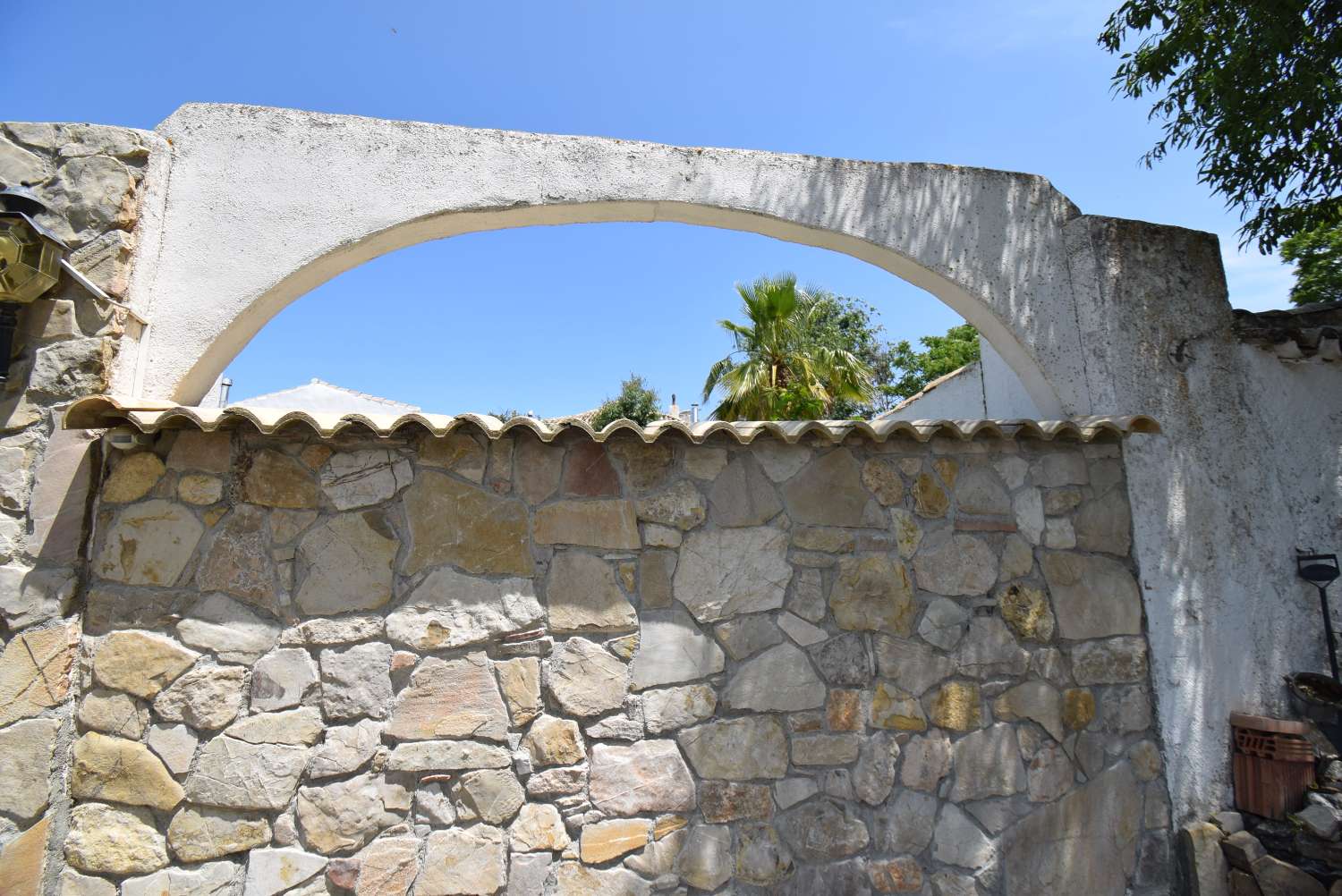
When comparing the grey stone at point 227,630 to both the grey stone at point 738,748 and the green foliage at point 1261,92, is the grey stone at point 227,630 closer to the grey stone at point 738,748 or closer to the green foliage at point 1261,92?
the grey stone at point 738,748

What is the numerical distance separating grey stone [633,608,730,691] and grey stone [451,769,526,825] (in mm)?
600

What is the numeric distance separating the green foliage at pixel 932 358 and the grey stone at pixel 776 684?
63.0ft

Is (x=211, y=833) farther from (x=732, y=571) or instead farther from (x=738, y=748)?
(x=732, y=571)

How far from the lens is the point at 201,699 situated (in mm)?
2527

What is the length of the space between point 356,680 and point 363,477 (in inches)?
30.5

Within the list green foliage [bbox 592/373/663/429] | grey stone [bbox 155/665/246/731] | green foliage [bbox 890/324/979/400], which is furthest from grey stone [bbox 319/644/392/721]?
green foliage [bbox 890/324/979/400]

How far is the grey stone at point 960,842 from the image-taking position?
296 cm

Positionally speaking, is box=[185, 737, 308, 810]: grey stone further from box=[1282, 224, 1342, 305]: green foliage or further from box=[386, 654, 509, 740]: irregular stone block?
box=[1282, 224, 1342, 305]: green foliage

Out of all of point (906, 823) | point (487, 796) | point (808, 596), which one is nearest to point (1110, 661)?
point (906, 823)

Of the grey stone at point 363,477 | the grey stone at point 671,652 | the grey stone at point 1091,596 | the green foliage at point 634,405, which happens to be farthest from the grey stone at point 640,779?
the green foliage at point 634,405

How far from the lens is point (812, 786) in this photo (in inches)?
113

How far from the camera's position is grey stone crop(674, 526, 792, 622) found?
292 centimetres

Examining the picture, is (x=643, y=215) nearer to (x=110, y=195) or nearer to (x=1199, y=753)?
(x=110, y=195)

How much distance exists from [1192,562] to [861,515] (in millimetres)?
1686
